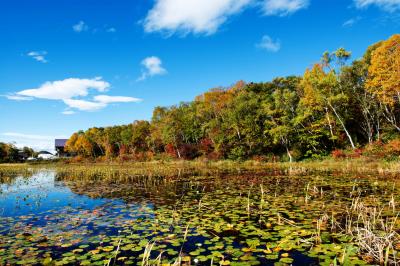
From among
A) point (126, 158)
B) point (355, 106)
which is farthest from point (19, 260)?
point (126, 158)

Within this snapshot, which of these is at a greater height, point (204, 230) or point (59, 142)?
point (59, 142)

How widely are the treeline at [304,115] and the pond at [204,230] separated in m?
21.3

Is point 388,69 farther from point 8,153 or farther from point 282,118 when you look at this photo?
point 8,153

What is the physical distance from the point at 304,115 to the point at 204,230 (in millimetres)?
30988

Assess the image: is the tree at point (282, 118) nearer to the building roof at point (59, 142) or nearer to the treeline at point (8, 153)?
the treeline at point (8, 153)

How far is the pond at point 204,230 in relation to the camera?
596cm

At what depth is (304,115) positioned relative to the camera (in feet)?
118

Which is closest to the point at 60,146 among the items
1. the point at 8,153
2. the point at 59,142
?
the point at 59,142

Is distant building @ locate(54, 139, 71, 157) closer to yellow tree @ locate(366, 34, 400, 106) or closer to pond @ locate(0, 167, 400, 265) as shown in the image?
pond @ locate(0, 167, 400, 265)

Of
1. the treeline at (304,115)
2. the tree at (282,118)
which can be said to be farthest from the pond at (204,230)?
the tree at (282,118)

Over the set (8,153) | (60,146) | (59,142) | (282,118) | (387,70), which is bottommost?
(8,153)

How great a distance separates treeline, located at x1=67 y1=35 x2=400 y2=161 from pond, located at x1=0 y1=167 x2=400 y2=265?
838 inches

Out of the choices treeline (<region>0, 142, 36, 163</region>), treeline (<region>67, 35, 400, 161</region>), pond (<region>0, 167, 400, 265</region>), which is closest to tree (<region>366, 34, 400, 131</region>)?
treeline (<region>67, 35, 400, 161</region>)

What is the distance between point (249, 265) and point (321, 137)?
37471 millimetres
